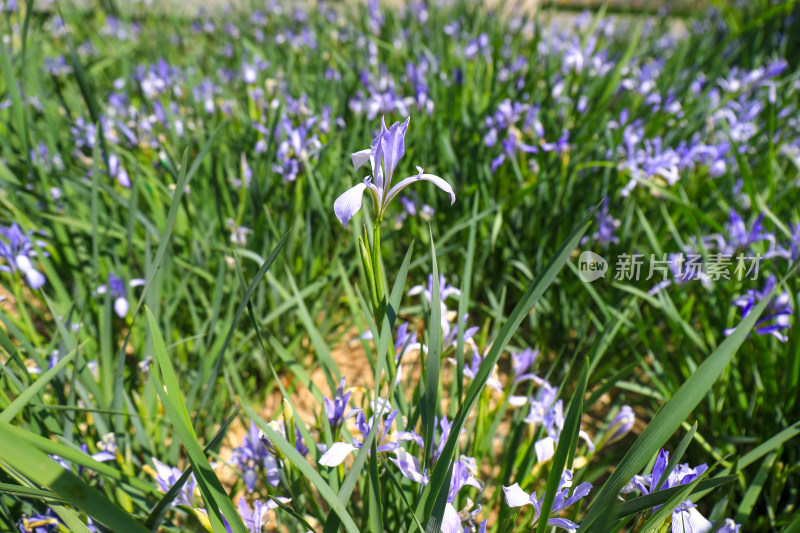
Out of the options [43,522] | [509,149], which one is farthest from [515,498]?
[509,149]

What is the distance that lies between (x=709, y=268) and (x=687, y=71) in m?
2.17

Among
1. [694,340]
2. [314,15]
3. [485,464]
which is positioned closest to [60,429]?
[485,464]

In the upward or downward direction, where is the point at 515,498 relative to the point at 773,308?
upward

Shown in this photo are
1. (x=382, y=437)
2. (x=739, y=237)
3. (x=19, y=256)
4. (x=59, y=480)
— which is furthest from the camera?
(x=739, y=237)

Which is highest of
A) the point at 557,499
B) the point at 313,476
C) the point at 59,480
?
the point at 59,480

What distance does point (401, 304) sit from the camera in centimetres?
199

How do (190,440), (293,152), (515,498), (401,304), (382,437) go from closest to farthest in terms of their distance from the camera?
(190,440)
(515,498)
(382,437)
(293,152)
(401,304)

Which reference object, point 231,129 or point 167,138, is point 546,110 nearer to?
point 231,129

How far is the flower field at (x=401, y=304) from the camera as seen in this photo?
74 centimetres

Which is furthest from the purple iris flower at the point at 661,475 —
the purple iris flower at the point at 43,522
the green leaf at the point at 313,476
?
the purple iris flower at the point at 43,522

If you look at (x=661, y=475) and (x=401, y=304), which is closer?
(x=661, y=475)

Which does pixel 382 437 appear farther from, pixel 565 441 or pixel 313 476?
pixel 565 441

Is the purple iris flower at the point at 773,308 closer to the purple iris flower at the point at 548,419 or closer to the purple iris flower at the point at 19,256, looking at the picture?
the purple iris flower at the point at 548,419

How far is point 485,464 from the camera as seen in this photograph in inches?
61.2
